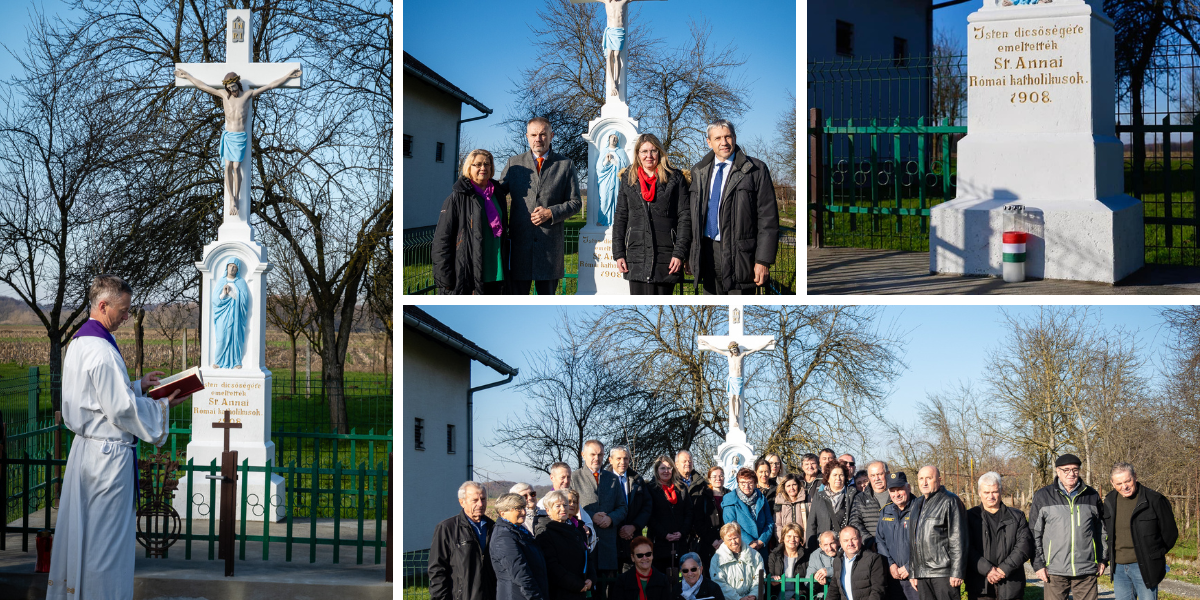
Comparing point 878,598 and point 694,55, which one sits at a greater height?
point 694,55

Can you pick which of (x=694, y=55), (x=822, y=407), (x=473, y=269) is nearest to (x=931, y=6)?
(x=694, y=55)

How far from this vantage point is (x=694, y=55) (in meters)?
15.3

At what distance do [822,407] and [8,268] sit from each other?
12981 millimetres

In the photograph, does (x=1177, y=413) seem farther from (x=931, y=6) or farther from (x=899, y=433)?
(x=931, y=6)

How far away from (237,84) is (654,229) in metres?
4.15

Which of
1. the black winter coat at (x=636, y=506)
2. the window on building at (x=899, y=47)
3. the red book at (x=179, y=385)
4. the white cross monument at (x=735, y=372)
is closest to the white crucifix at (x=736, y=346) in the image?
the white cross monument at (x=735, y=372)

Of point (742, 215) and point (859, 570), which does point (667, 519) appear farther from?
point (742, 215)

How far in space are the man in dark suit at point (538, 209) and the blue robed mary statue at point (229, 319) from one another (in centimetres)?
306

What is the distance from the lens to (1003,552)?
6.65 m

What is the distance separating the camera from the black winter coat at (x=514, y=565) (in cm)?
561

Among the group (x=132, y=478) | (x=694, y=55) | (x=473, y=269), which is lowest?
(x=132, y=478)

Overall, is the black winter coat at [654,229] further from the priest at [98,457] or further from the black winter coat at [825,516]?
the priest at [98,457]

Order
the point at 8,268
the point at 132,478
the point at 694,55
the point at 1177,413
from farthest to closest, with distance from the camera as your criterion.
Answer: the point at 8,268
the point at 694,55
the point at 1177,413
the point at 132,478

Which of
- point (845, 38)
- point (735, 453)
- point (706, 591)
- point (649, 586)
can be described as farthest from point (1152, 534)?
point (845, 38)
